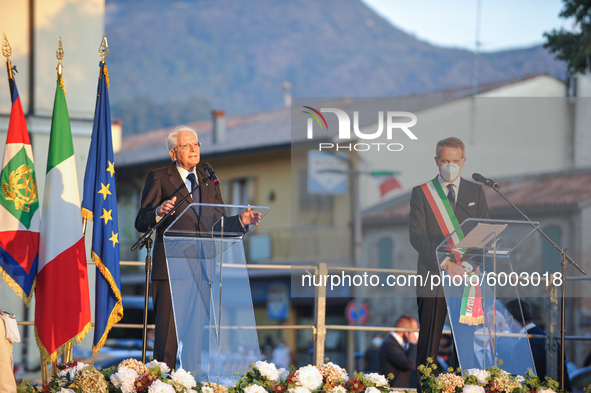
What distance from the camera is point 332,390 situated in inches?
159

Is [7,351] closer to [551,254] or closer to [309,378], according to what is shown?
[309,378]

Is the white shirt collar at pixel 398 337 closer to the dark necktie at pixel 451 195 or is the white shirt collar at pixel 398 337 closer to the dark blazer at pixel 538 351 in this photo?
the dark blazer at pixel 538 351

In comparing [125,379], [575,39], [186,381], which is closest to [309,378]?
[186,381]

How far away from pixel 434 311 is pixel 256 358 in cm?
153

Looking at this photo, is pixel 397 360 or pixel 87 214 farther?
pixel 397 360

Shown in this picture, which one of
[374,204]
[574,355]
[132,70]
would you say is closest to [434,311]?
[574,355]

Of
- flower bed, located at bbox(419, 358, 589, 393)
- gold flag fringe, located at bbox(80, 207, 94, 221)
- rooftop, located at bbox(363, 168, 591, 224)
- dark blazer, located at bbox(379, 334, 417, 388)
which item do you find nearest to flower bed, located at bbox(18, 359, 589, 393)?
flower bed, located at bbox(419, 358, 589, 393)

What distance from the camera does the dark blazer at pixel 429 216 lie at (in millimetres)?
5184

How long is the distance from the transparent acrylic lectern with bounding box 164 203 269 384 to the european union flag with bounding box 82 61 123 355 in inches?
47.3

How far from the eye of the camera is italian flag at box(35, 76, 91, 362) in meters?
5.09

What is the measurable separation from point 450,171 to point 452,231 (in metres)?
0.52

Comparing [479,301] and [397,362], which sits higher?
[479,301]

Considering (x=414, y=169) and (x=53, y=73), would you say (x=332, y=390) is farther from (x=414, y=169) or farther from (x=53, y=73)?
(x=414, y=169)

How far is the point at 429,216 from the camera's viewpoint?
532cm
